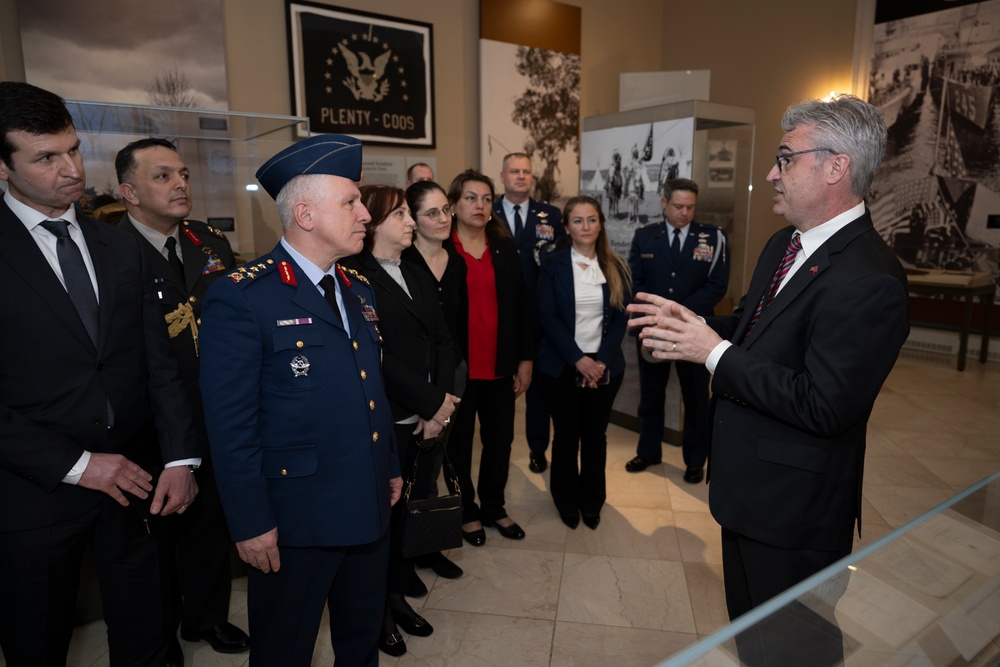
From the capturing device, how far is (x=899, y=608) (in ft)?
3.92

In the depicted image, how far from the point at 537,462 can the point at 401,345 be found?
6.70ft

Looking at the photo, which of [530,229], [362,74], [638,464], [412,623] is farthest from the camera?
[362,74]

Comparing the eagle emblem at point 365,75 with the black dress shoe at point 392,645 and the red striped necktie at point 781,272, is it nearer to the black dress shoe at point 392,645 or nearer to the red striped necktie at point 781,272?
the black dress shoe at point 392,645

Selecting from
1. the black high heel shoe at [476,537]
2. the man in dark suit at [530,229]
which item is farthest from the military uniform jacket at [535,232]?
the black high heel shoe at [476,537]

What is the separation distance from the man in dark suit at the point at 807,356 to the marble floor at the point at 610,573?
0.96 m

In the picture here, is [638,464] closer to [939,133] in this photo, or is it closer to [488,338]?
[488,338]

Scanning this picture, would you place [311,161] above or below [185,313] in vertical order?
above

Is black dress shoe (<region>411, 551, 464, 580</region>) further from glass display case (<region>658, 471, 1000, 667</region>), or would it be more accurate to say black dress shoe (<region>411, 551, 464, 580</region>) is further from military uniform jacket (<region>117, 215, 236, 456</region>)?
glass display case (<region>658, 471, 1000, 667</region>)

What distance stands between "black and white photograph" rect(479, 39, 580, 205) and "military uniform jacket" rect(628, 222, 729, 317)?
12.7 feet

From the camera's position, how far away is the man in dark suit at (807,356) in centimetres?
141

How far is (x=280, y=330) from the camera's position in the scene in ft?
4.98

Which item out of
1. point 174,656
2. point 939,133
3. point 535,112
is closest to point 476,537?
point 174,656

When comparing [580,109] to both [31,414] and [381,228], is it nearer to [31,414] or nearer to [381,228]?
[381,228]

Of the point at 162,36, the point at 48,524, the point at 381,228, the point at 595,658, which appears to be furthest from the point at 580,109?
the point at 48,524
